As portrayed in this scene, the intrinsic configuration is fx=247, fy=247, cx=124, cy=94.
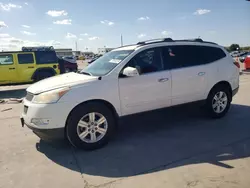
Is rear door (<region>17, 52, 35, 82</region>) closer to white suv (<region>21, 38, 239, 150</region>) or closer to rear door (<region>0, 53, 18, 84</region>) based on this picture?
rear door (<region>0, 53, 18, 84</region>)

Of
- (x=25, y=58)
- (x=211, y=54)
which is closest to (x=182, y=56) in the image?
(x=211, y=54)

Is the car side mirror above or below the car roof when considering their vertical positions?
below

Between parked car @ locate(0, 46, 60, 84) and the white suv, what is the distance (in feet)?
24.5

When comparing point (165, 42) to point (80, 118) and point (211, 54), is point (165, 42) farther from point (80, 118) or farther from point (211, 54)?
point (80, 118)

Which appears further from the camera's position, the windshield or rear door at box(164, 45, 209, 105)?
rear door at box(164, 45, 209, 105)

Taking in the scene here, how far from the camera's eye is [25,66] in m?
11.6

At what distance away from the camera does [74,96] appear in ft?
12.7

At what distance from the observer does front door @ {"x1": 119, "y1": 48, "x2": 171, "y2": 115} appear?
14.1ft

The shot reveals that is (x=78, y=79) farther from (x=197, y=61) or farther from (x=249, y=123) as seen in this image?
(x=249, y=123)

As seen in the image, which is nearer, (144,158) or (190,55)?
(144,158)

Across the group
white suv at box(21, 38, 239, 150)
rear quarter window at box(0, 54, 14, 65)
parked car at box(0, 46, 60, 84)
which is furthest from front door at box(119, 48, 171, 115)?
rear quarter window at box(0, 54, 14, 65)

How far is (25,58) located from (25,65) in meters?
0.35

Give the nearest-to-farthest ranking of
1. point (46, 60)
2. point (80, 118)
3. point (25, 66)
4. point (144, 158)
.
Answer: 1. point (144, 158)
2. point (80, 118)
3. point (25, 66)
4. point (46, 60)

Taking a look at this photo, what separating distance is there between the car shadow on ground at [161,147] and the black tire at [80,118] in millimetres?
120
